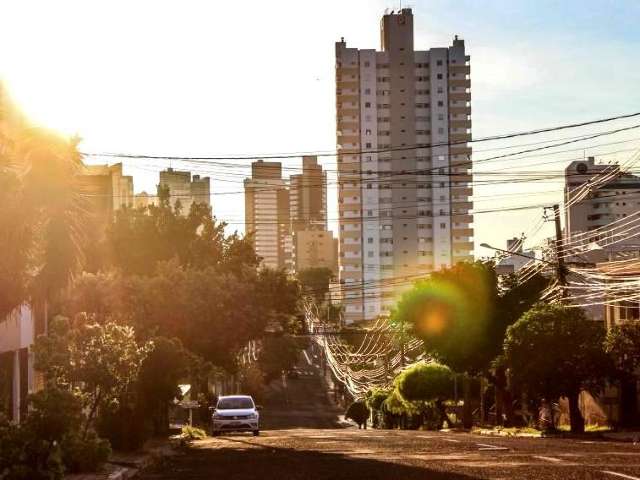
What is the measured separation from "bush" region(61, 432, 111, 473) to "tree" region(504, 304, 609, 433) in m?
27.9

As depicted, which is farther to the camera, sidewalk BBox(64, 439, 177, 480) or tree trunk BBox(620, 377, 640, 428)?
tree trunk BBox(620, 377, 640, 428)

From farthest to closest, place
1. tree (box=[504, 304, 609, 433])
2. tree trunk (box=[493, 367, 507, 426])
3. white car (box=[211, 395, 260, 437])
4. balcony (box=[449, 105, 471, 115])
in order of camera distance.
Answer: balcony (box=[449, 105, 471, 115]) → tree trunk (box=[493, 367, 507, 426]) → tree (box=[504, 304, 609, 433]) → white car (box=[211, 395, 260, 437])

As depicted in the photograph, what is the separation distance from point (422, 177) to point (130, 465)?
17032 cm

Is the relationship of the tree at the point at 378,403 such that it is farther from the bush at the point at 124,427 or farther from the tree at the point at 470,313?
the bush at the point at 124,427

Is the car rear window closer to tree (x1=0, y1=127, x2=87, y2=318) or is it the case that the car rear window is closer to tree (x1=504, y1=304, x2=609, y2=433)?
tree (x1=504, y1=304, x2=609, y2=433)

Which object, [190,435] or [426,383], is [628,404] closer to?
[190,435]

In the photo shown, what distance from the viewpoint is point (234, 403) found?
48.0 meters

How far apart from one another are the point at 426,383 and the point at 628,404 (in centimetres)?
2461

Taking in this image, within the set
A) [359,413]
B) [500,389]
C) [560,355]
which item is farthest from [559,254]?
[359,413]

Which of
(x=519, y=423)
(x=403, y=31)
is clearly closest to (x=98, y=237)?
(x=519, y=423)

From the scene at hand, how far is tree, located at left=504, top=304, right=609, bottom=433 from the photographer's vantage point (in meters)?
47.0

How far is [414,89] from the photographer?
191 metres

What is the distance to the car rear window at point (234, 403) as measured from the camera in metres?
47.6

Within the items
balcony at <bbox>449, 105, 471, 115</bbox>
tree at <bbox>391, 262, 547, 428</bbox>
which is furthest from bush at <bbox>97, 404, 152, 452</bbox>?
balcony at <bbox>449, 105, 471, 115</bbox>
